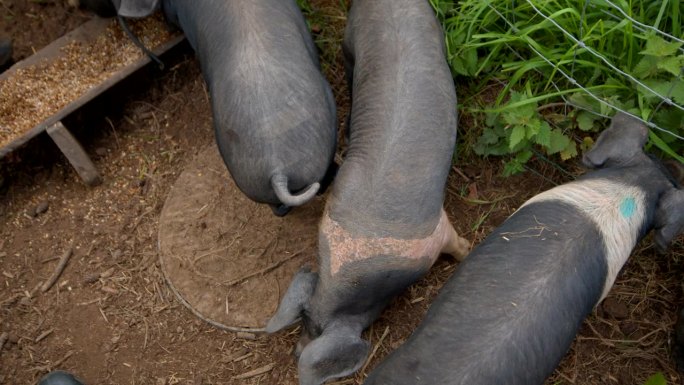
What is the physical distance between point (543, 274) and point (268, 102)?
4.40 feet

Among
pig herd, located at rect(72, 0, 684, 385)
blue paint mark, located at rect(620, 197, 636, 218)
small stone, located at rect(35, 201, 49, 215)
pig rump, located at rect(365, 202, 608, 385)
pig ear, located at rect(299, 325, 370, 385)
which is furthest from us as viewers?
small stone, located at rect(35, 201, 49, 215)

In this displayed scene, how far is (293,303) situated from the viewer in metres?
2.85

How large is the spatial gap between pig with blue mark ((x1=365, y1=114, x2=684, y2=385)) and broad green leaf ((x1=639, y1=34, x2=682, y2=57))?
1.01 ft

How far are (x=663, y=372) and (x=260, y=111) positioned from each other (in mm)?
2247

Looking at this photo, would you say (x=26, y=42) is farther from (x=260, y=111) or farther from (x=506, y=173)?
(x=506, y=173)

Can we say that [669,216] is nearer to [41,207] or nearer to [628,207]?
[628,207]

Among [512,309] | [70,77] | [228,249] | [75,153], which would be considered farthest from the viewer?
[70,77]

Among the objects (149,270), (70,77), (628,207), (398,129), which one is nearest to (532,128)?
(628,207)

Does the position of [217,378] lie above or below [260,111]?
below

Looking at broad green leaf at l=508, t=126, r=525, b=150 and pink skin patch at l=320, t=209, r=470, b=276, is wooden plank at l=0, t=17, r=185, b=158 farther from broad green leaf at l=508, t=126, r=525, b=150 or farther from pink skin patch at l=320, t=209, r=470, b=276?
broad green leaf at l=508, t=126, r=525, b=150

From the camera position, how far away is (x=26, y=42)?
4.02 meters

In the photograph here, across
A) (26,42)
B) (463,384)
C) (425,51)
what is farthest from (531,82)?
(26,42)

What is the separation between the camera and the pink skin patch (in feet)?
9.11

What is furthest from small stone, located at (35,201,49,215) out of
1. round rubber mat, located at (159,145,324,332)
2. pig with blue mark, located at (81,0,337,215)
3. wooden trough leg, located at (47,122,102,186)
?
pig with blue mark, located at (81,0,337,215)
